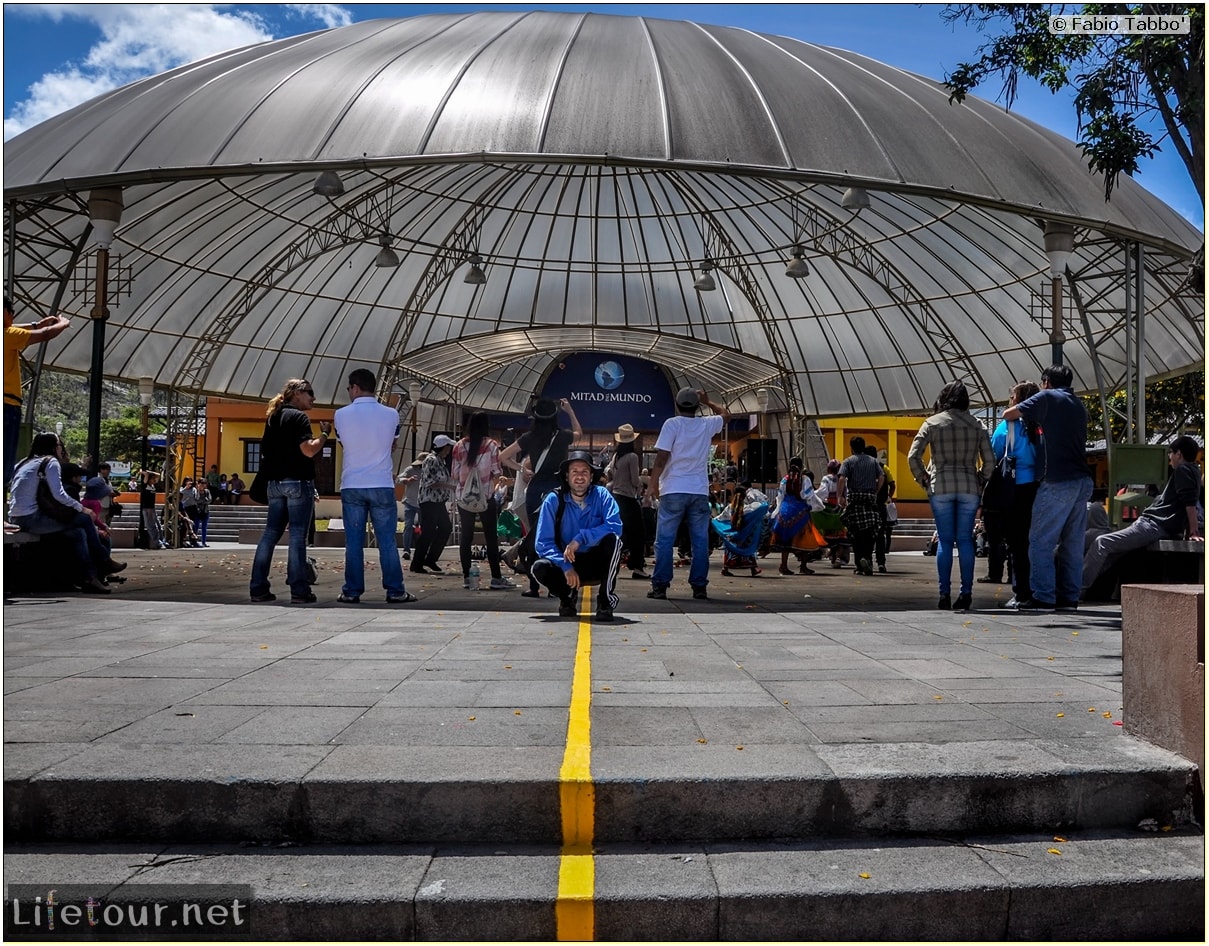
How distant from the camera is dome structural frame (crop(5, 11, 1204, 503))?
1206 cm

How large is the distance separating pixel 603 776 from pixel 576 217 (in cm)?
2602

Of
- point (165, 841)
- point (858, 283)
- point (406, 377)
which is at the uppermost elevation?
point (858, 283)

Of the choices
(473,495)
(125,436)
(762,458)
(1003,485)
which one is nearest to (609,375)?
(762,458)

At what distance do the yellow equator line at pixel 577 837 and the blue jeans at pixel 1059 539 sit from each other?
19.0ft

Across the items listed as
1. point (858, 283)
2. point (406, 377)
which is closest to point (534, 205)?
point (406, 377)

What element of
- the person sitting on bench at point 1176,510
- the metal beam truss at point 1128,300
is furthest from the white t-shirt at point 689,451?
the metal beam truss at point 1128,300

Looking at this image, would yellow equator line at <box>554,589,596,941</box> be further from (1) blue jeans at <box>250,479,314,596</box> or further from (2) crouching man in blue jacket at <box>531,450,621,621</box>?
(1) blue jeans at <box>250,479,314,596</box>

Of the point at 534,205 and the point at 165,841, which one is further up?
the point at 534,205

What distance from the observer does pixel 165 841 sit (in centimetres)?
336

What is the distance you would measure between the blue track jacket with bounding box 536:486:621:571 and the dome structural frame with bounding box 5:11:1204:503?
5118 millimetres

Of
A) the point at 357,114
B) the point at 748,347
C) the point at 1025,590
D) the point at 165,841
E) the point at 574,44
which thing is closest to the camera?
the point at 165,841

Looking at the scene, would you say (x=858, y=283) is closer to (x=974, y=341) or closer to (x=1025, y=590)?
(x=974, y=341)

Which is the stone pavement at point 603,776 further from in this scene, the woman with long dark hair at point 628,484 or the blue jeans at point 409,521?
the blue jeans at point 409,521

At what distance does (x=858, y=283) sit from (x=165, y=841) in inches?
1125
